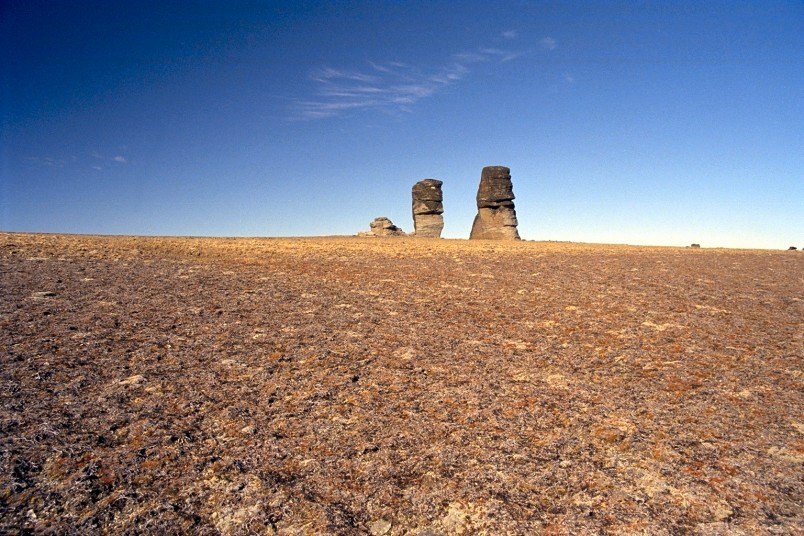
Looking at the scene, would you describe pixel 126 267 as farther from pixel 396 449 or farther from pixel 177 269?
pixel 396 449

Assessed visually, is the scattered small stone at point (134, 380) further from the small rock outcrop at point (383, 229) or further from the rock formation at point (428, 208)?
the small rock outcrop at point (383, 229)

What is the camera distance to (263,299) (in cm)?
832

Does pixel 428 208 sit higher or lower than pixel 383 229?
higher

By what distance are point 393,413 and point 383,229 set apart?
112 feet

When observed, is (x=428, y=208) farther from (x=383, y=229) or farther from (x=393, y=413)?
(x=393, y=413)

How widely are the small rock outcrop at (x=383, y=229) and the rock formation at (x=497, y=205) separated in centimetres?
772

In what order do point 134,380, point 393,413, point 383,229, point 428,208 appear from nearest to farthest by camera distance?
point 393,413, point 134,380, point 428,208, point 383,229

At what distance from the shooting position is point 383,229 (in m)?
37.8

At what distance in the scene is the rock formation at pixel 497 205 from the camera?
3350 centimetres

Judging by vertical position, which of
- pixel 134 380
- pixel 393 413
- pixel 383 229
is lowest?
pixel 393 413

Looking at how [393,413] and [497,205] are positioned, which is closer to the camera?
[393,413]

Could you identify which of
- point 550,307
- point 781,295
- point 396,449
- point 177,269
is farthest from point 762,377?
point 177,269

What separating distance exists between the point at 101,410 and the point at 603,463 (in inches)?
168

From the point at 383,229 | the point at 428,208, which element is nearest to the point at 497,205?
the point at 428,208
